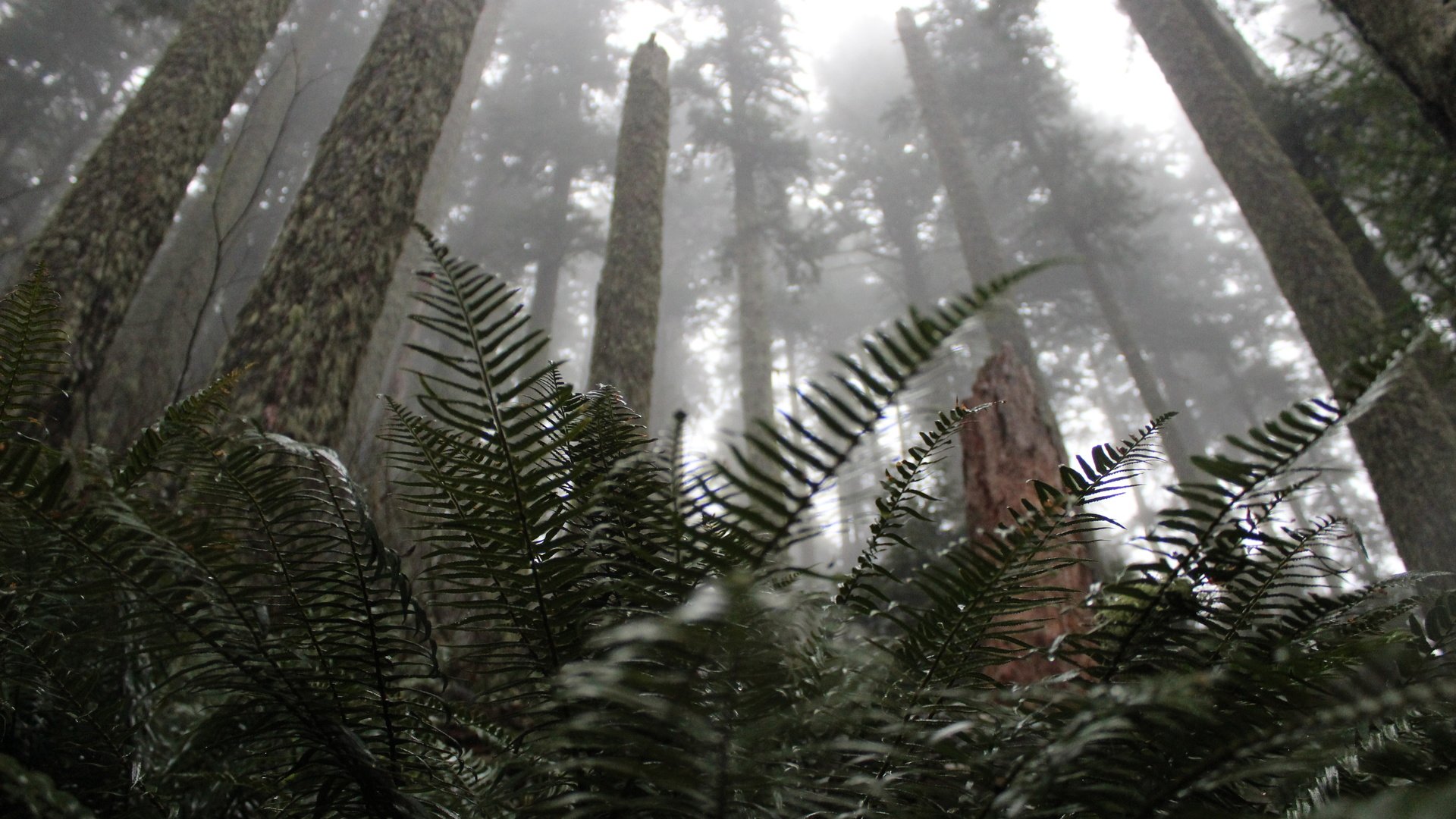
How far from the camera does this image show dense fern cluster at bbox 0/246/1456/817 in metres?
0.54

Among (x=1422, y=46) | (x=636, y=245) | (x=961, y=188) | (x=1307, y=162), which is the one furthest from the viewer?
(x=961, y=188)

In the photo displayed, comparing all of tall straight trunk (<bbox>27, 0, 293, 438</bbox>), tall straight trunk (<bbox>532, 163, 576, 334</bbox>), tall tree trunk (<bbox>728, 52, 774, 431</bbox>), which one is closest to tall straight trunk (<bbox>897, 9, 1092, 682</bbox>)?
tall straight trunk (<bbox>27, 0, 293, 438</bbox>)

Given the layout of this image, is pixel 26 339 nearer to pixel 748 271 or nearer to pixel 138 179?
pixel 138 179

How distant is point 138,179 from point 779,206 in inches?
557

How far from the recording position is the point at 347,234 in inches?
127

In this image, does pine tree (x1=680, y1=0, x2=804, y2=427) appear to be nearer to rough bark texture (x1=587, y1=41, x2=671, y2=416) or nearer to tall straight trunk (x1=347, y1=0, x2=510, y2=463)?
tall straight trunk (x1=347, y1=0, x2=510, y2=463)

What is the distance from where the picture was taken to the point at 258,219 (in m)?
17.0

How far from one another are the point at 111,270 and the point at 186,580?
3.43 metres

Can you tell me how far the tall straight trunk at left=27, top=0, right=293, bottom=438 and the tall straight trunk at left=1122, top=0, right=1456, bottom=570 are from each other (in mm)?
4890

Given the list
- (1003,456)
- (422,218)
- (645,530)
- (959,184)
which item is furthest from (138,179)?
(959,184)

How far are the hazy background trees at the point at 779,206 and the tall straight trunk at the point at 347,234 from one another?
0.05 feet

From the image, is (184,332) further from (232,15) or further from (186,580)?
(186,580)

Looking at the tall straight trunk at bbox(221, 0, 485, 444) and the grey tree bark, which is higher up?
the grey tree bark

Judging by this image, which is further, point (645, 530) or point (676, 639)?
point (645, 530)
